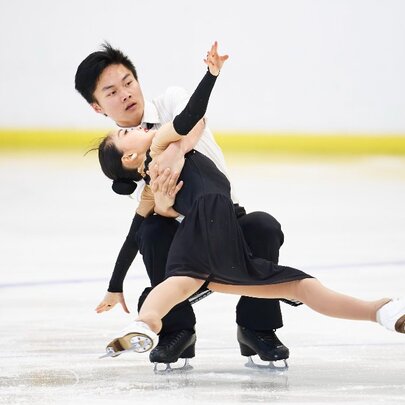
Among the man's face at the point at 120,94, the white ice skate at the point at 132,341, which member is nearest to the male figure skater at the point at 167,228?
the man's face at the point at 120,94

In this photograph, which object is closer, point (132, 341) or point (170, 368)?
point (132, 341)

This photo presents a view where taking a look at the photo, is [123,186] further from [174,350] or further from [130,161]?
[174,350]

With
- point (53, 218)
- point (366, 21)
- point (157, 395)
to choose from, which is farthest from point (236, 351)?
point (366, 21)

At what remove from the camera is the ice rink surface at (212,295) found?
2.29 meters

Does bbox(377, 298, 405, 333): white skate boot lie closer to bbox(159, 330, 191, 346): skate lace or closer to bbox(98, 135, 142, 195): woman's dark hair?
bbox(159, 330, 191, 346): skate lace

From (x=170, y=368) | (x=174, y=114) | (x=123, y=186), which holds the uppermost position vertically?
(x=174, y=114)

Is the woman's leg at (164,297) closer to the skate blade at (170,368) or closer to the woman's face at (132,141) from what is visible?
the skate blade at (170,368)

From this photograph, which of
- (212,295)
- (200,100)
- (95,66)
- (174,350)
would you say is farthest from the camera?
(212,295)

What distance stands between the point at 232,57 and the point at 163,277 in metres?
4.82

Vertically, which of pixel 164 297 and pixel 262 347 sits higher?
pixel 164 297

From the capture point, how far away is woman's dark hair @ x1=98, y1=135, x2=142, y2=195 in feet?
8.77

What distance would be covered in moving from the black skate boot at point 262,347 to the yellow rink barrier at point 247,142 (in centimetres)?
460

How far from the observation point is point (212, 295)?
3.82m

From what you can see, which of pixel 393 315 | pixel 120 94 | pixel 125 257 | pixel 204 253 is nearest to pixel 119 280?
pixel 125 257
